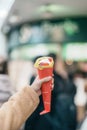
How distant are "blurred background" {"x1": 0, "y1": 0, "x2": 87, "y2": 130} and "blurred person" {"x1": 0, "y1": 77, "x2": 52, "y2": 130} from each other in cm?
629

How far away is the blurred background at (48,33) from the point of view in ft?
27.2

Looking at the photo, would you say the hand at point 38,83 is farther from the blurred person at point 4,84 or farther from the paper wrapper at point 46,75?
the blurred person at point 4,84

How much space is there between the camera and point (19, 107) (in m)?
1.56

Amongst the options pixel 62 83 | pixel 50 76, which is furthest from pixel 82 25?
pixel 50 76

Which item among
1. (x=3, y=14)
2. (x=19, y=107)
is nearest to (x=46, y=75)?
(x=19, y=107)

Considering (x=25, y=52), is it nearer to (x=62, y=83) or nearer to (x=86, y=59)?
(x=86, y=59)

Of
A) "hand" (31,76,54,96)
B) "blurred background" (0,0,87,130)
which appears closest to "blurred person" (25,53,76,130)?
"hand" (31,76,54,96)

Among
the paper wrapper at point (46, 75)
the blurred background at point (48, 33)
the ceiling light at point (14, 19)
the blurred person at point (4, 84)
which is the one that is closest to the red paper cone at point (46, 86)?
the paper wrapper at point (46, 75)

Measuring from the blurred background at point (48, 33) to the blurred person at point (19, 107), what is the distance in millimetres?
6291

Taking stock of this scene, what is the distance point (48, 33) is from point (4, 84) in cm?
688

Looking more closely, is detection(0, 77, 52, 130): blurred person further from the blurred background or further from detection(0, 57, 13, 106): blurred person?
the blurred background

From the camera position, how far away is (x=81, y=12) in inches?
340

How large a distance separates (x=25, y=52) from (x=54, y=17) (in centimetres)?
142

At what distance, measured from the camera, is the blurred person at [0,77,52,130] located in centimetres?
151
